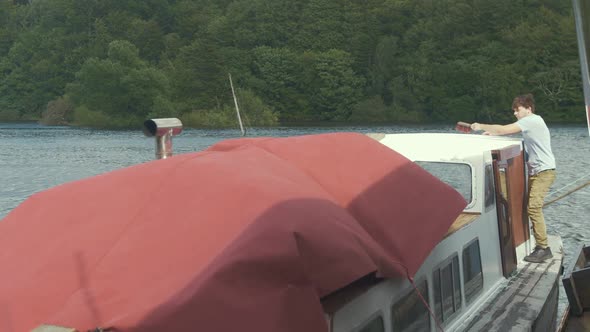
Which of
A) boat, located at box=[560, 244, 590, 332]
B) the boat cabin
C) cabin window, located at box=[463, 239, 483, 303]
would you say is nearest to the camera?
the boat cabin

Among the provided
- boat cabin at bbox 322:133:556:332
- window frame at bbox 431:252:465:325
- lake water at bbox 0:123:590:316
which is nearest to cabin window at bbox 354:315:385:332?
boat cabin at bbox 322:133:556:332

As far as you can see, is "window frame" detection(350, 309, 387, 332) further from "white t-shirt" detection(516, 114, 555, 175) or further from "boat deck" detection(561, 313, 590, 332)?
"white t-shirt" detection(516, 114, 555, 175)

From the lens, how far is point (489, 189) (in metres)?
7.94

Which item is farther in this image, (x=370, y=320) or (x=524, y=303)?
(x=524, y=303)

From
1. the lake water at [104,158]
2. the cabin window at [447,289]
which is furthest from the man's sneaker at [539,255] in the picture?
the lake water at [104,158]

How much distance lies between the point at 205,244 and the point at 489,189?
15.9 feet

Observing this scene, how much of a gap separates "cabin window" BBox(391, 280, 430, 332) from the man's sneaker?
3.80 m

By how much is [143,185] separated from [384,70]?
83950 millimetres

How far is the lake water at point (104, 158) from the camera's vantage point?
24.0 m

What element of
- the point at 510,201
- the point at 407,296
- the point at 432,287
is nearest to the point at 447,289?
the point at 432,287

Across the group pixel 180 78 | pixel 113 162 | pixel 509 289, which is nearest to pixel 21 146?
pixel 113 162

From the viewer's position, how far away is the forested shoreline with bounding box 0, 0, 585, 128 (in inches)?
3105

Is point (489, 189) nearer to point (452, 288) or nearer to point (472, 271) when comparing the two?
point (472, 271)

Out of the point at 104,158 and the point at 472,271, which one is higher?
the point at 472,271
